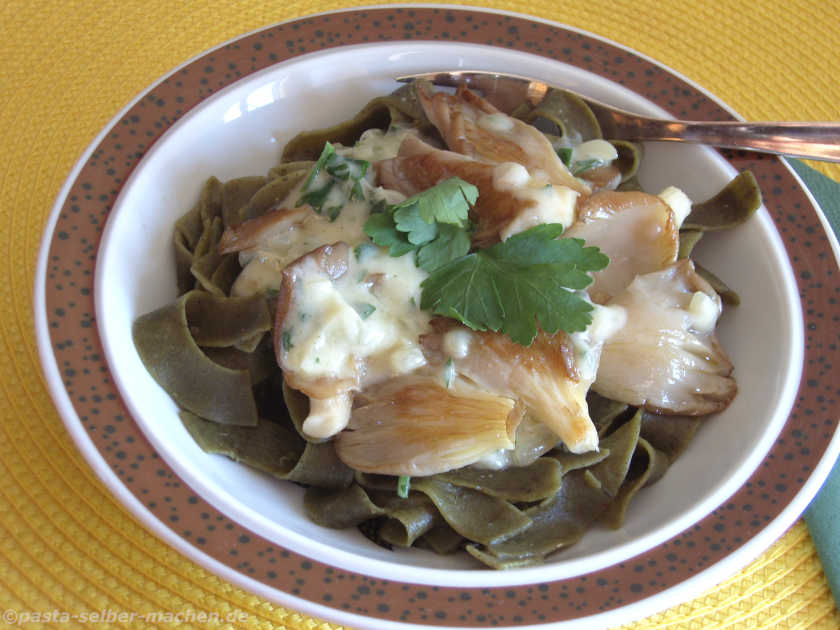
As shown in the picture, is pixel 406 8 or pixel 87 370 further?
pixel 406 8

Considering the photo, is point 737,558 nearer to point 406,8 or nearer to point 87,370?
point 87,370

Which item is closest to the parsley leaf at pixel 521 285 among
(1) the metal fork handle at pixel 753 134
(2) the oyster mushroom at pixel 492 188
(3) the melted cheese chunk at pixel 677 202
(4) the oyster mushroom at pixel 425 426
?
(2) the oyster mushroom at pixel 492 188

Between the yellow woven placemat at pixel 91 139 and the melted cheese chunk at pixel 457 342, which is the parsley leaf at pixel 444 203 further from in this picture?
the yellow woven placemat at pixel 91 139

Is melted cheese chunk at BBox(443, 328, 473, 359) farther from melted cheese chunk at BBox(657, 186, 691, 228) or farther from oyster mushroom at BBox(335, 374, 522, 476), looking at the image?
melted cheese chunk at BBox(657, 186, 691, 228)

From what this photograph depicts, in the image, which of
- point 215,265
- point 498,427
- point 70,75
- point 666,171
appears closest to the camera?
point 498,427

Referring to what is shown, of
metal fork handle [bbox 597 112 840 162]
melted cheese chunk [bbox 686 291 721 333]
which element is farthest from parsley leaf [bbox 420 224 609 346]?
metal fork handle [bbox 597 112 840 162]

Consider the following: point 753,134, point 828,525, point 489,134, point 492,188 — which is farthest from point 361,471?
point 753,134

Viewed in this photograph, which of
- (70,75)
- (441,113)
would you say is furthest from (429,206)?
(70,75)
